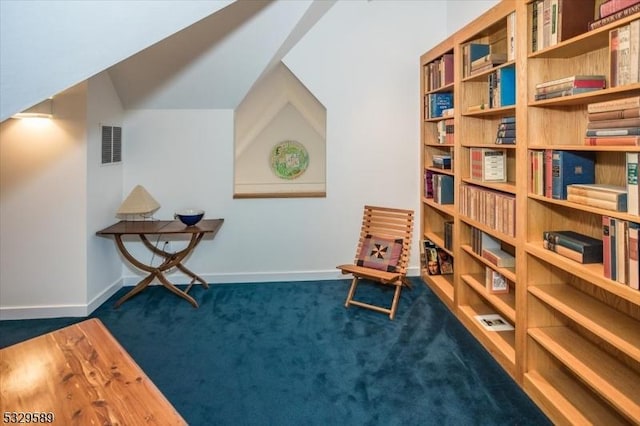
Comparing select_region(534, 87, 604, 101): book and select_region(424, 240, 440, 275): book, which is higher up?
select_region(534, 87, 604, 101): book

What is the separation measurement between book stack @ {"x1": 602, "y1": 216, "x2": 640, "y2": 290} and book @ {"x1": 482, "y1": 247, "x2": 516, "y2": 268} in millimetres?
985

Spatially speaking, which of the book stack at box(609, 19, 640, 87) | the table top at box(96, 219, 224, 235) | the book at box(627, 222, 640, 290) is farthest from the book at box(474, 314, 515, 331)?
the table top at box(96, 219, 224, 235)

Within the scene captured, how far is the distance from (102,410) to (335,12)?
3.96 meters

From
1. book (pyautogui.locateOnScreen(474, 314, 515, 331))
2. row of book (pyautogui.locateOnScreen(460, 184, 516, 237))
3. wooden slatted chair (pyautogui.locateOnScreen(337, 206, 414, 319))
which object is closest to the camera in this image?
row of book (pyautogui.locateOnScreen(460, 184, 516, 237))

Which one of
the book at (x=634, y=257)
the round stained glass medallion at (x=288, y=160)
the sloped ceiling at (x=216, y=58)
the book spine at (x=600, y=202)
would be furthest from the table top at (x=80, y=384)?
the round stained glass medallion at (x=288, y=160)

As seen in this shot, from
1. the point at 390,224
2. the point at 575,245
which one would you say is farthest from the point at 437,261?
the point at 575,245

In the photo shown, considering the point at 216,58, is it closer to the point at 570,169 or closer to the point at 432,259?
the point at 432,259

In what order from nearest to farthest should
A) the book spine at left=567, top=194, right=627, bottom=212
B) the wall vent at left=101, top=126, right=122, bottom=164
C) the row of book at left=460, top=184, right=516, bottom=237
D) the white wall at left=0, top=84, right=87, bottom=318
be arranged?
the book spine at left=567, top=194, right=627, bottom=212 → the row of book at left=460, top=184, right=516, bottom=237 → the white wall at left=0, top=84, right=87, bottom=318 → the wall vent at left=101, top=126, right=122, bottom=164

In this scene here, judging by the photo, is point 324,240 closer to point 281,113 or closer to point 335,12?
point 335,12

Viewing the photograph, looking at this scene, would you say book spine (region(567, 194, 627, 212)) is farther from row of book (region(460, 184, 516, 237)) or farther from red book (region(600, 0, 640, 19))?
red book (region(600, 0, 640, 19))

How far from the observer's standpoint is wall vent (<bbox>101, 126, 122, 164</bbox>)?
3.82 metres

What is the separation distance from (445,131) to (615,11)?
204cm

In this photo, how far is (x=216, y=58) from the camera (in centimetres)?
380

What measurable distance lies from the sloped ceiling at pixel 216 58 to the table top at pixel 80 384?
2668mm
